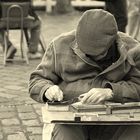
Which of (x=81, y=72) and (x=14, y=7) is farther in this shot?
(x=14, y=7)

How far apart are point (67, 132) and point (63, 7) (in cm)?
1210

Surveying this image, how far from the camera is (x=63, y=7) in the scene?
1494 cm

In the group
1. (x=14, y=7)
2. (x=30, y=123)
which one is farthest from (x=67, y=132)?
(x=14, y=7)

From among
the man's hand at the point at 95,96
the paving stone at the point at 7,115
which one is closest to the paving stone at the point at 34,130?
the paving stone at the point at 7,115

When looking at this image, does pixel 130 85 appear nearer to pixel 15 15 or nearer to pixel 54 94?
pixel 54 94

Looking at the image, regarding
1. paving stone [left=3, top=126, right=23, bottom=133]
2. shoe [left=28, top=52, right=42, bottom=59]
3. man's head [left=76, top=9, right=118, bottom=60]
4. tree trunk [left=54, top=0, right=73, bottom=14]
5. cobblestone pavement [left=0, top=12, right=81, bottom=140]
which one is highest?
man's head [left=76, top=9, right=118, bottom=60]

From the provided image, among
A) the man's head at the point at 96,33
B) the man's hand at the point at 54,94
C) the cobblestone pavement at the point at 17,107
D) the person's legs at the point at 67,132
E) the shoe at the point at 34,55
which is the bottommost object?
the shoe at the point at 34,55

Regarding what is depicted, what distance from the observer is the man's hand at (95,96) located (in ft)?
10.1

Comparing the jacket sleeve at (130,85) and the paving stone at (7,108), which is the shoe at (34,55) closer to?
the paving stone at (7,108)

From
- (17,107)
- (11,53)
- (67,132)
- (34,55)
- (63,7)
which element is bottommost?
(63,7)

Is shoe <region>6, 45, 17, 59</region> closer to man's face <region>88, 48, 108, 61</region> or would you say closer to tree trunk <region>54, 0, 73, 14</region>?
man's face <region>88, 48, 108, 61</region>

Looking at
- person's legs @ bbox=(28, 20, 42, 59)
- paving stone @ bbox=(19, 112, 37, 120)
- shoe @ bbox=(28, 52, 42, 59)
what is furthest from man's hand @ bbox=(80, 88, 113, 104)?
shoe @ bbox=(28, 52, 42, 59)

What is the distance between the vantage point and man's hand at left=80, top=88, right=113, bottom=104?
121 inches

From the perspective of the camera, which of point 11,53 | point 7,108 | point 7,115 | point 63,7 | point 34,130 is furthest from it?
point 63,7
